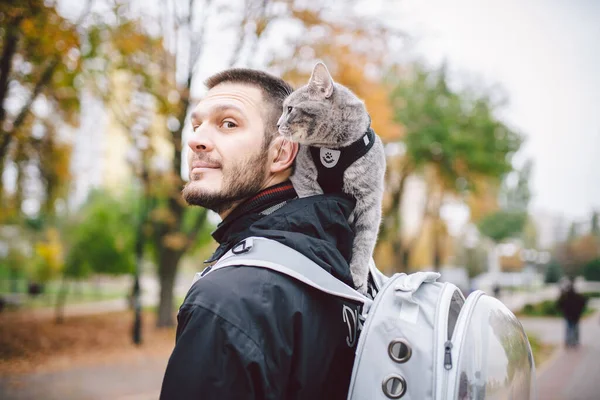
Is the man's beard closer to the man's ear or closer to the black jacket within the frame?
the man's ear

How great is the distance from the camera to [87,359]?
11133 millimetres

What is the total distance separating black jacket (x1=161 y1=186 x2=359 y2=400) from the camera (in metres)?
1.16

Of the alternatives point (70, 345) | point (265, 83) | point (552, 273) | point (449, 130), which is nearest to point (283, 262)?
point (265, 83)

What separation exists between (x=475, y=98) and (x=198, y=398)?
2347 cm

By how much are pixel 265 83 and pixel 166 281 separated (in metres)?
14.0

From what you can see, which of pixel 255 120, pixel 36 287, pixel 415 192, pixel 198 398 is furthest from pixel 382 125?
pixel 36 287

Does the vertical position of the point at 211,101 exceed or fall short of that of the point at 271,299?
it exceeds it

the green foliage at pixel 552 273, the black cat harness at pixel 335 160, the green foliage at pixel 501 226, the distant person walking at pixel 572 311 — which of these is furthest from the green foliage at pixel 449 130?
the green foliage at pixel 552 273

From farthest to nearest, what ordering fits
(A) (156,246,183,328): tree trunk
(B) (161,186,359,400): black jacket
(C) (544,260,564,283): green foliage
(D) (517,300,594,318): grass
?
(C) (544,260,564,283): green foliage → (D) (517,300,594,318): grass → (A) (156,246,183,328): tree trunk → (B) (161,186,359,400): black jacket

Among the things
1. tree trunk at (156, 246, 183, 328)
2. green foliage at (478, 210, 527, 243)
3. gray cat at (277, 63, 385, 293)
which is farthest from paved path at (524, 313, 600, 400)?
green foliage at (478, 210, 527, 243)

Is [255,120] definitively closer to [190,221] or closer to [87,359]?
[87,359]

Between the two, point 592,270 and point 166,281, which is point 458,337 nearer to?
point 166,281

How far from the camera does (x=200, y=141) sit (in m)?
1.74

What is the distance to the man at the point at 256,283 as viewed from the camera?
3.84ft
